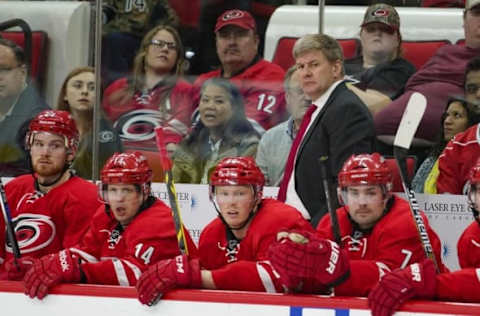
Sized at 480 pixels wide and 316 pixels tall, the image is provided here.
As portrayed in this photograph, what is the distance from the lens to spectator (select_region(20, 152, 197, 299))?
392 cm

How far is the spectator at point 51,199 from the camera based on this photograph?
4.45 m

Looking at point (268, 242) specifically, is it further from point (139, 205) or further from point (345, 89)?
point (345, 89)

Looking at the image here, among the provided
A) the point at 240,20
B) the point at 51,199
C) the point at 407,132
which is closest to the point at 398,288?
the point at 407,132

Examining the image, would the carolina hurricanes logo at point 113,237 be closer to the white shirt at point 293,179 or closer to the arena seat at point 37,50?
the white shirt at point 293,179

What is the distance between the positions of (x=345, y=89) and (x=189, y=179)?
2.70ft

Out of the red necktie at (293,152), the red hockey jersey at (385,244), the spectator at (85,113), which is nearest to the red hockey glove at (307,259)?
the red hockey jersey at (385,244)

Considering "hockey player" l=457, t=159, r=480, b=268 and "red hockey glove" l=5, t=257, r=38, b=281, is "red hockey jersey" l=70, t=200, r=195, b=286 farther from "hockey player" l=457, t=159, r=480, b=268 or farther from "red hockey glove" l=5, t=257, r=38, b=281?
"hockey player" l=457, t=159, r=480, b=268

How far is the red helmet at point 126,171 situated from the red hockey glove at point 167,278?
56 centimetres

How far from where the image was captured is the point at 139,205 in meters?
4.22

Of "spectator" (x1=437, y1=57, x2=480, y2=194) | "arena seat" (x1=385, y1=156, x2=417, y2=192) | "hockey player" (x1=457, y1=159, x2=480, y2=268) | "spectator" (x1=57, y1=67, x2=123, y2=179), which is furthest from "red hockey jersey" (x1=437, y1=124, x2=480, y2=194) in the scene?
"spectator" (x1=57, y1=67, x2=123, y2=179)

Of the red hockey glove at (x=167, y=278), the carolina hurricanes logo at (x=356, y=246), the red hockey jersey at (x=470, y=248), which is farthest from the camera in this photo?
the carolina hurricanes logo at (x=356, y=246)

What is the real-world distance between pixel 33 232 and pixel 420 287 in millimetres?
1685

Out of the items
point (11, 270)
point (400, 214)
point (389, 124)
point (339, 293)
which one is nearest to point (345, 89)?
point (389, 124)

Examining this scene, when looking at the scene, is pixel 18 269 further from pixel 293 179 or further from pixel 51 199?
pixel 293 179
